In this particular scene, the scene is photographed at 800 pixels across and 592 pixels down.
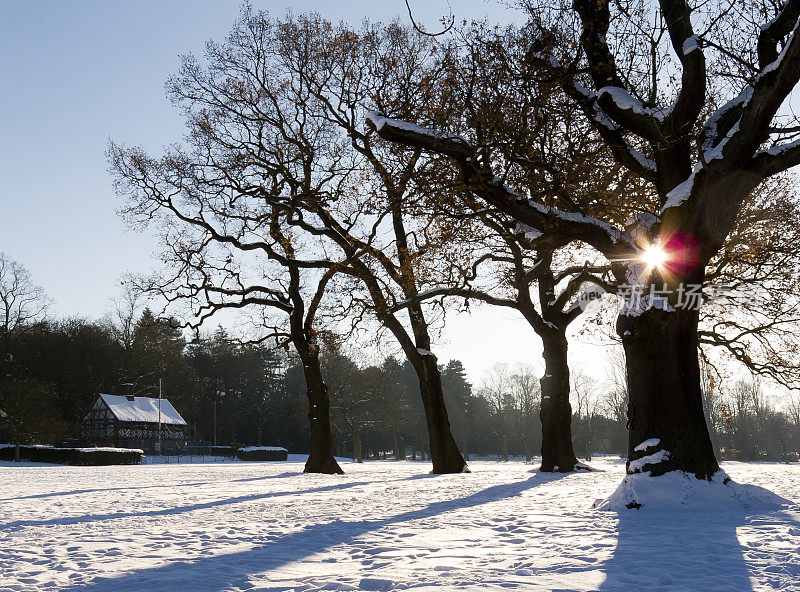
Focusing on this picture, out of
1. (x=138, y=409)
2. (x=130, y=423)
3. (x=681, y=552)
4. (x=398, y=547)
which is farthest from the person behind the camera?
(x=138, y=409)

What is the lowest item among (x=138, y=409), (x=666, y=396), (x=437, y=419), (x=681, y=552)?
(x=681, y=552)

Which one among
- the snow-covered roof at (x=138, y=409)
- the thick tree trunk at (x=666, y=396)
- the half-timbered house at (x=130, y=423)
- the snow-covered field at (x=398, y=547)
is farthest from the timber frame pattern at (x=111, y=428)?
the thick tree trunk at (x=666, y=396)

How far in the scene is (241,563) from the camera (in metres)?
5.48

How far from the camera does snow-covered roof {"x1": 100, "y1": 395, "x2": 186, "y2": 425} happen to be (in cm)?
5134

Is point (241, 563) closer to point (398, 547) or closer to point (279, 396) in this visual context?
point (398, 547)

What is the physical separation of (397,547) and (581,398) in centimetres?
7343

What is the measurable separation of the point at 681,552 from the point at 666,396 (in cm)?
443

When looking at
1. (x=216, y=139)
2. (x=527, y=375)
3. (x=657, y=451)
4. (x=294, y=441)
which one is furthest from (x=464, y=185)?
(x=527, y=375)

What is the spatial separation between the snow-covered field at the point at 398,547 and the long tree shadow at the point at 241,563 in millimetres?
15

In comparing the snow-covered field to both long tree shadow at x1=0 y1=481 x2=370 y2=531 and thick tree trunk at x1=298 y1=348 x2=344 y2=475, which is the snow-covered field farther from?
thick tree trunk at x1=298 y1=348 x2=344 y2=475

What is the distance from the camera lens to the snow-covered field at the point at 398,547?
15.3 ft

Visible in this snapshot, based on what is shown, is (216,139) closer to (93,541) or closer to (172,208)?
(172,208)

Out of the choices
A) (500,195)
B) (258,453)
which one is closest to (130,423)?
(258,453)

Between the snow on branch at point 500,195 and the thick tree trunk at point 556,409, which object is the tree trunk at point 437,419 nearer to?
the thick tree trunk at point 556,409
